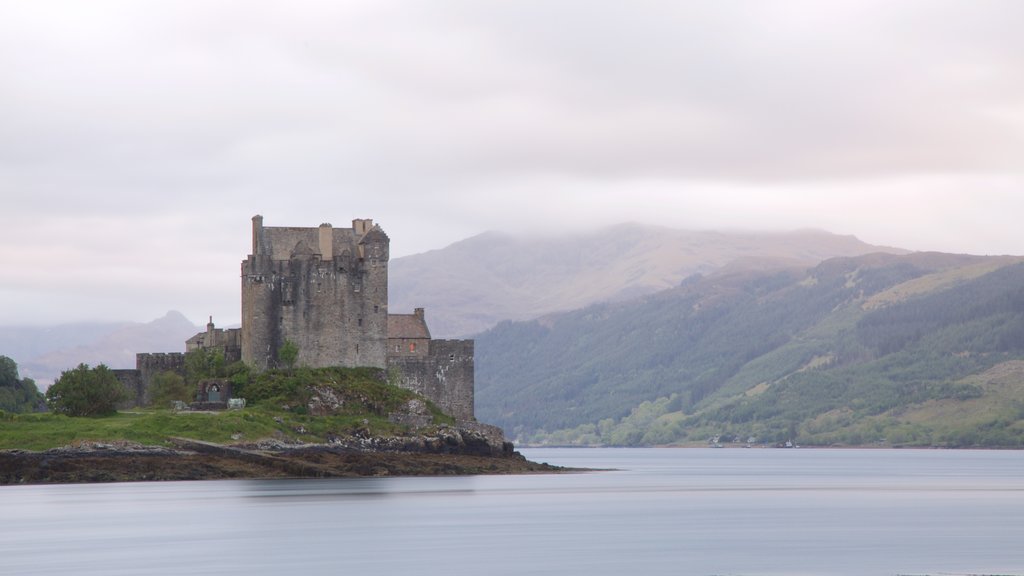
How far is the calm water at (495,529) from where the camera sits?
195 ft

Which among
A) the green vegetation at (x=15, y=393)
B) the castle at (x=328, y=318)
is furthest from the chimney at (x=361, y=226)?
the green vegetation at (x=15, y=393)

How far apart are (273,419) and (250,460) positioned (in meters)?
4.73

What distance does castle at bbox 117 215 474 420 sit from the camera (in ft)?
372

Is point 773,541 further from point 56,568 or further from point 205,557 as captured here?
point 56,568

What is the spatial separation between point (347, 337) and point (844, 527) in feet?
158

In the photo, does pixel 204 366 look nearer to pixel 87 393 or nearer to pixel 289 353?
pixel 289 353

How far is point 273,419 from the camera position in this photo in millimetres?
108062

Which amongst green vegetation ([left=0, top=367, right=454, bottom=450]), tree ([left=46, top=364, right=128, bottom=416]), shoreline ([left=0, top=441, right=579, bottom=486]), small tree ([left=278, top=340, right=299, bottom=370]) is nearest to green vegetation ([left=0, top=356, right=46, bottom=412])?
tree ([left=46, top=364, right=128, bottom=416])

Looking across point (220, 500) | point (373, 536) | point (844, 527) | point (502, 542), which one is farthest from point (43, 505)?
point (844, 527)

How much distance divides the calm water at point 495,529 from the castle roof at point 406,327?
12281 mm

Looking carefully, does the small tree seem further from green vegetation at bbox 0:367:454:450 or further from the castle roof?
the castle roof

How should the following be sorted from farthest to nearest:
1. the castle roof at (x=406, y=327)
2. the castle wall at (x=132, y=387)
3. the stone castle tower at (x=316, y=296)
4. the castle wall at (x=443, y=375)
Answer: the castle roof at (x=406, y=327), the castle wall at (x=443, y=375), the castle wall at (x=132, y=387), the stone castle tower at (x=316, y=296)

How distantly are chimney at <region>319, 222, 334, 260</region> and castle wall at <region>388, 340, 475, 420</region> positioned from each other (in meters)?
9.31

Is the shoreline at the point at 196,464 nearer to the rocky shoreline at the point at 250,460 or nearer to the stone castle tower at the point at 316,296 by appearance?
the rocky shoreline at the point at 250,460
